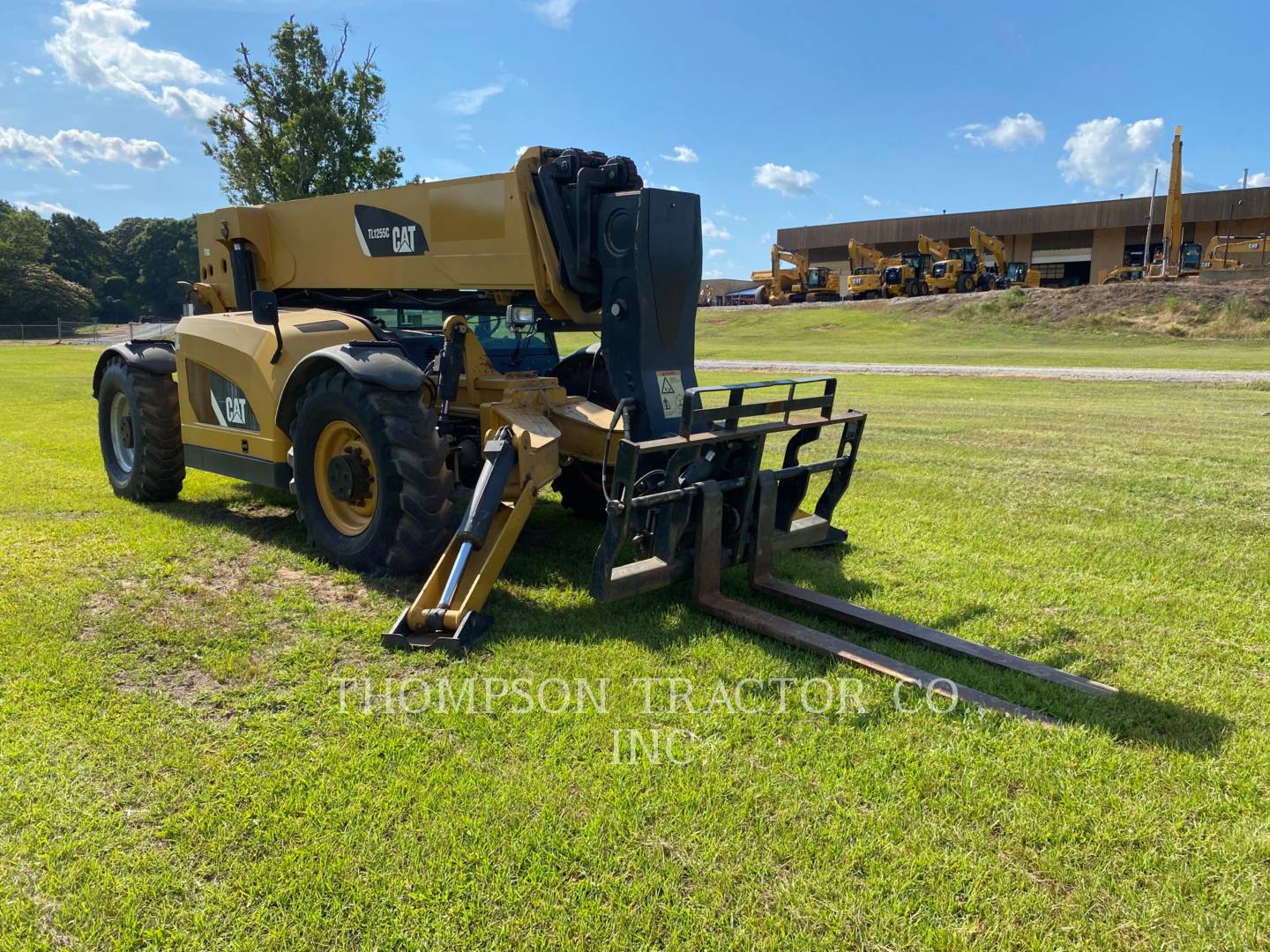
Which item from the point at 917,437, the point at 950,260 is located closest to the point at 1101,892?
the point at 917,437

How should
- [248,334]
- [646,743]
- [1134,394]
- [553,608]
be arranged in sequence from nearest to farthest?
[646,743] < [553,608] < [248,334] < [1134,394]

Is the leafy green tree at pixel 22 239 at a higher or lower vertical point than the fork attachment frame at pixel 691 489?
higher

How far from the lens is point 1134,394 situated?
1750cm

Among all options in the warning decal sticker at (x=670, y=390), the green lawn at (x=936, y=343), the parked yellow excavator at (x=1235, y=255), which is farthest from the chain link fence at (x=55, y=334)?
the parked yellow excavator at (x=1235, y=255)

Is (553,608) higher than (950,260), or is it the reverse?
(950,260)

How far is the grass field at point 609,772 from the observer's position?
2637 mm

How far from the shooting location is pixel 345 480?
18.5 feet

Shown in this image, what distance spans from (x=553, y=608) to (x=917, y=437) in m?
7.99

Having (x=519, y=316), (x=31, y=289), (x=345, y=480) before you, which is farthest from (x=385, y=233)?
(x=31, y=289)

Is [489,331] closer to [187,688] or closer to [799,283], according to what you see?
[187,688]

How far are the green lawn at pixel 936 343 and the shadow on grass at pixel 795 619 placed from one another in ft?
78.2

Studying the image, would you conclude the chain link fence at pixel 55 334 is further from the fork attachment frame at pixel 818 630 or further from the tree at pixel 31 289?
the fork attachment frame at pixel 818 630

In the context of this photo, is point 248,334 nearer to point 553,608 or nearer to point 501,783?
point 553,608

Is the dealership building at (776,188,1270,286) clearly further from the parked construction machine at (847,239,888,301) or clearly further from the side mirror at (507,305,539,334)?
the side mirror at (507,305,539,334)
